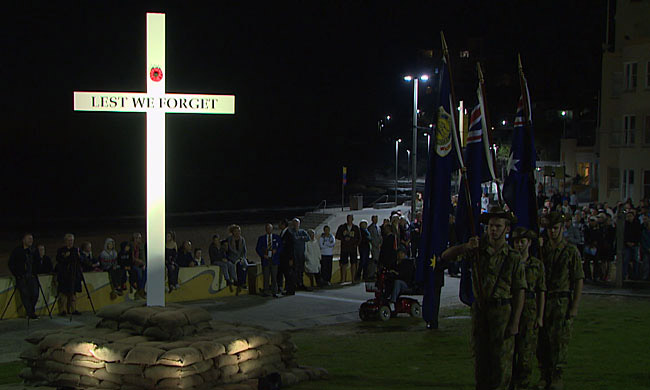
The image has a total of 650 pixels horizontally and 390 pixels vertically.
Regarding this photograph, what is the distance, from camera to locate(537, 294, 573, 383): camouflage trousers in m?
7.87

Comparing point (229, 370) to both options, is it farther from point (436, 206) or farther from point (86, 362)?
point (436, 206)

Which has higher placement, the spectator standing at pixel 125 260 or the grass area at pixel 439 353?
the spectator standing at pixel 125 260

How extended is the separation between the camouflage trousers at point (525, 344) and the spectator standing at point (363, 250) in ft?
37.0

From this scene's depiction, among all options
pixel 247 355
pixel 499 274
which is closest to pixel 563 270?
pixel 499 274

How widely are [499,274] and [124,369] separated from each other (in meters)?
4.28

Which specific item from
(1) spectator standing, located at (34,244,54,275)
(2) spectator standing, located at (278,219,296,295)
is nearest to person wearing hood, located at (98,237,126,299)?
(1) spectator standing, located at (34,244,54,275)

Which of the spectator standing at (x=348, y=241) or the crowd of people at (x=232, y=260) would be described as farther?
the spectator standing at (x=348, y=241)

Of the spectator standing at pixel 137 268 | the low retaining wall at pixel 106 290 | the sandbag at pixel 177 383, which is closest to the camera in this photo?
the sandbag at pixel 177 383

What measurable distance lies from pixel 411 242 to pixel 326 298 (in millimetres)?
4516

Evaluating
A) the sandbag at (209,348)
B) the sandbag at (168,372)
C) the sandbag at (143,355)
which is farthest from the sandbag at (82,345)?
the sandbag at (209,348)

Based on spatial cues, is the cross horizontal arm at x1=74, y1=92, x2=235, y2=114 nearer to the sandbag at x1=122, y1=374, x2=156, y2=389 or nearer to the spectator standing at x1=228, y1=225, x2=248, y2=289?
the sandbag at x1=122, y1=374, x2=156, y2=389

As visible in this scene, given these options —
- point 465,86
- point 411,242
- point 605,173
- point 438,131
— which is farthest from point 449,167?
point 465,86

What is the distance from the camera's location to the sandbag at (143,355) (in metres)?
7.50

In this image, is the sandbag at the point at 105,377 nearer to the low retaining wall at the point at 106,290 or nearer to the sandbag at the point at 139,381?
the sandbag at the point at 139,381
